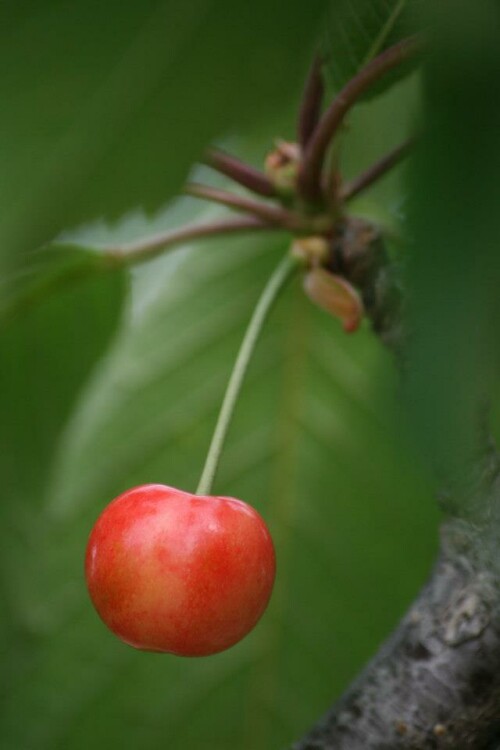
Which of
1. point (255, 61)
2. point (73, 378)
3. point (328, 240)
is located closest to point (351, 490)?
point (73, 378)

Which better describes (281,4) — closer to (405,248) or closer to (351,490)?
(405,248)

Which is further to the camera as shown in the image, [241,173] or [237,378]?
[241,173]

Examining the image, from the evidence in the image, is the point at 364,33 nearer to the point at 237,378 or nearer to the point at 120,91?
the point at 120,91

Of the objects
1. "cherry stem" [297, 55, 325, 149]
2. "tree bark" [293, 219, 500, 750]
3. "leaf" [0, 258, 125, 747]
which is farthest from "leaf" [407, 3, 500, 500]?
"leaf" [0, 258, 125, 747]

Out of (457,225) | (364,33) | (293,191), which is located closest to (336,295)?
(293,191)

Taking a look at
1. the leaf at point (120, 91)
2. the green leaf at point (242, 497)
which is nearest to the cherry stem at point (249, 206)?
the green leaf at point (242, 497)

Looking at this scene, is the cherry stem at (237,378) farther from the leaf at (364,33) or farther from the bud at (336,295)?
the leaf at (364,33)
